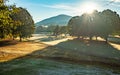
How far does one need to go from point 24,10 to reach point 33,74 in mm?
81115

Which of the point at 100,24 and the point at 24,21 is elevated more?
the point at 24,21

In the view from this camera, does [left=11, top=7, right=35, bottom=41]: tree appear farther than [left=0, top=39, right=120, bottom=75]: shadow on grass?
Yes

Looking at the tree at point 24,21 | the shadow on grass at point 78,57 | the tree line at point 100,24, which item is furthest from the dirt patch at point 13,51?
the tree line at point 100,24

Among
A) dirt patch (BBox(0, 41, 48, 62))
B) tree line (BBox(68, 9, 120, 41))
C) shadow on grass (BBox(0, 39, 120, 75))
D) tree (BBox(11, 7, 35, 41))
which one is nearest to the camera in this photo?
shadow on grass (BBox(0, 39, 120, 75))

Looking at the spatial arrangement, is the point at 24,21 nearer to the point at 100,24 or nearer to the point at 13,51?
the point at 100,24

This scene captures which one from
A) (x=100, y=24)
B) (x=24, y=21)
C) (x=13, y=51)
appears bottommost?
(x=13, y=51)

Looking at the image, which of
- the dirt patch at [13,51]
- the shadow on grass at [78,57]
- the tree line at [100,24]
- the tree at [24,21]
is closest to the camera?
the shadow on grass at [78,57]

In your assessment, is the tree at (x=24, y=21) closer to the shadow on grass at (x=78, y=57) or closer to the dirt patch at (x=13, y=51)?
the dirt patch at (x=13, y=51)

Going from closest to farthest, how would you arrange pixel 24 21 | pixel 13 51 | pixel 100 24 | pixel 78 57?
pixel 78 57
pixel 13 51
pixel 24 21
pixel 100 24

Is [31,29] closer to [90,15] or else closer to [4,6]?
[90,15]

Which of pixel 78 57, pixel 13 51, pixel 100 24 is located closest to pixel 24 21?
pixel 100 24

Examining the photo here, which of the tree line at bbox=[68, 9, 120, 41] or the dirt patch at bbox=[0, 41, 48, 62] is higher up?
the tree line at bbox=[68, 9, 120, 41]

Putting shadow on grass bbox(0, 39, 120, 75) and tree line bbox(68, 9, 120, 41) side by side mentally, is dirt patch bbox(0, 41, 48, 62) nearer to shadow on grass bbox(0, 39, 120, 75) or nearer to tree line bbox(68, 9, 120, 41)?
shadow on grass bbox(0, 39, 120, 75)

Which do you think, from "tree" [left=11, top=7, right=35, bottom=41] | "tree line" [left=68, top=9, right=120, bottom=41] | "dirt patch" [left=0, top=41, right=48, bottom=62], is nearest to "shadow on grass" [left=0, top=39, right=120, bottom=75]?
"dirt patch" [left=0, top=41, right=48, bottom=62]
